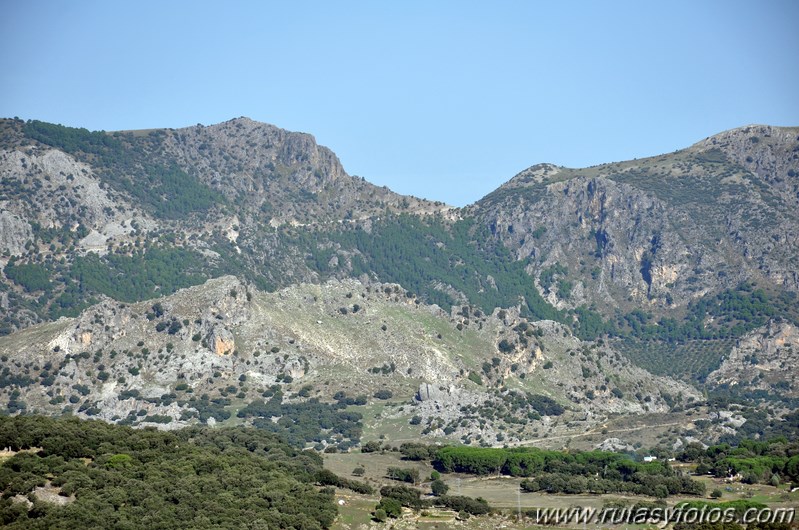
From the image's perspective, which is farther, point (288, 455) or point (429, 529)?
point (288, 455)

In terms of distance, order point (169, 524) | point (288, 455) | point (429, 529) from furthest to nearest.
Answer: point (288, 455), point (429, 529), point (169, 524)

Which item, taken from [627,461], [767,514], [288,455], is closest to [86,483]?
[288,455]

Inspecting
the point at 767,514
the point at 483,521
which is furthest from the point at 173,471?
the point at 767,514

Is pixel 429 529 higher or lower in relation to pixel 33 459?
lower

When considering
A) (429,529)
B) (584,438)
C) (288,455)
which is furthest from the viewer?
(584,438)

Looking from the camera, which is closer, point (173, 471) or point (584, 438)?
point (173, 471)

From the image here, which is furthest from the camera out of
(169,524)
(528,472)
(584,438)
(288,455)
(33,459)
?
(584,438)

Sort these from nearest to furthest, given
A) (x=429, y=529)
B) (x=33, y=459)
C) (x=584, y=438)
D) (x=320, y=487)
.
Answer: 1. (x=33, y=459)
2. (x=429, y=529)
3. (x=320, y=487)
4. (x=584, y=438)

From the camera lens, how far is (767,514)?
114 meters

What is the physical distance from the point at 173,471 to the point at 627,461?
58.7 m

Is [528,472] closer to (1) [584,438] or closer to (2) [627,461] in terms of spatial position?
(2) [627,461]

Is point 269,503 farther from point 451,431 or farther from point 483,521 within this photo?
point 451,431

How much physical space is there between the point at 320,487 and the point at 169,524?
29587 mm

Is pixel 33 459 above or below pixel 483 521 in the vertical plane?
above
